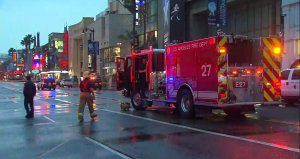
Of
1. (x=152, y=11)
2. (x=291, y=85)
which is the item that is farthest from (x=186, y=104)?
(x=152, y=11)

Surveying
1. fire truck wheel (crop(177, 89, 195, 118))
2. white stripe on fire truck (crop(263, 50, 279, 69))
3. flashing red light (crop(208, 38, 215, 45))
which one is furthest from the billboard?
flashing red light (crop(208, 38, 215, 45))

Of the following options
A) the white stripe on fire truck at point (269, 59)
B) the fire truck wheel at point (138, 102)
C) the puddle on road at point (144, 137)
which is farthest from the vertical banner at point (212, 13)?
the puddle on road at point (144, 137)

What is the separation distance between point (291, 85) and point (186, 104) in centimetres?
788

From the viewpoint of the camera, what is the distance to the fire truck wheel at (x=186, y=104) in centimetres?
1688

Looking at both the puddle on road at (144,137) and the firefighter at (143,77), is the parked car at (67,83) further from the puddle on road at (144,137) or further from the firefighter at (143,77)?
the puddle on road at (144,137)

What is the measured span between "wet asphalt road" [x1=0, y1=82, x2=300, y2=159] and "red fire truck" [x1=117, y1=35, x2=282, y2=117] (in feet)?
2.13

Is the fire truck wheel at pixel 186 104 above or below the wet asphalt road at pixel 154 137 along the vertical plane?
above

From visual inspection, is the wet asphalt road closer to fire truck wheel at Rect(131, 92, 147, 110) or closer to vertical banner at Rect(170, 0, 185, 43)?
fire truck wheel at Rect(131, 92, 147, 110)

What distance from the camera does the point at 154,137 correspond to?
12062mm

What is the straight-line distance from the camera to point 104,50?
8731 cm

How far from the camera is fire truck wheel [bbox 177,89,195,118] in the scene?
16.9 meters

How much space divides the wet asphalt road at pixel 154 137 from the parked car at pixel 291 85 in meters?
6.07

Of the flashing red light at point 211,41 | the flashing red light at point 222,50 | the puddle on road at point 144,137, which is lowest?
the puddle on road at point 144,137

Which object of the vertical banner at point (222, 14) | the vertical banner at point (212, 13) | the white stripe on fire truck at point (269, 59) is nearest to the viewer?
the white stripe on fire truck at point (269, 59)
